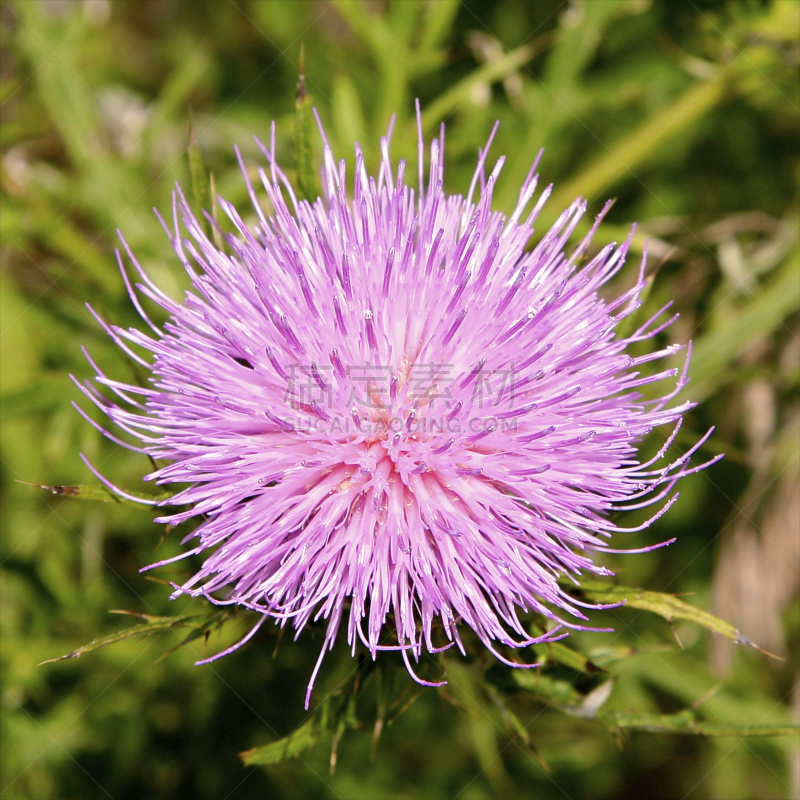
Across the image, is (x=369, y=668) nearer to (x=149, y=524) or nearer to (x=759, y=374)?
(x=149, y=524)

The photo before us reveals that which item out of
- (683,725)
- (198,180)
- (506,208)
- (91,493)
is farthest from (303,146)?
(683,725)

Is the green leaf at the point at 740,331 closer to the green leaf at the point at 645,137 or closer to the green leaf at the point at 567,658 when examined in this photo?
the green leaf at the point at 645,137

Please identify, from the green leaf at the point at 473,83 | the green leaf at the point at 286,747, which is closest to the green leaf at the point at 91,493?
the green leaf at the point at 286,747

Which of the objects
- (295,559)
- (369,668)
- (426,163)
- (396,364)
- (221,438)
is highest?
(426,163)

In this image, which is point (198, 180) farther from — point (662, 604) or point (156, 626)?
point (662, 604)

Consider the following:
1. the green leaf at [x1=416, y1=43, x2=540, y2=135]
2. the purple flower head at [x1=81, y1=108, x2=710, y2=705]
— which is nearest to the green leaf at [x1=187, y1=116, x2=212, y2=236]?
the purple flower head at [x1=81, y1=108, x2=710, y2=705]

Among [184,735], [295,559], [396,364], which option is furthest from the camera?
[184,735]

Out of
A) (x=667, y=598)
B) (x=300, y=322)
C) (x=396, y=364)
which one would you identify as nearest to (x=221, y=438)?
(x=300, y=322)
